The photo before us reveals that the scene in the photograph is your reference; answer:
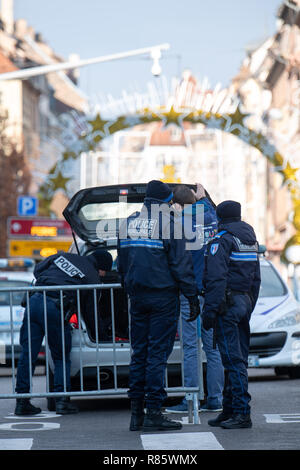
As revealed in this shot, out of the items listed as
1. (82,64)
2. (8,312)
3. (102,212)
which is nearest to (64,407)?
(102,212)

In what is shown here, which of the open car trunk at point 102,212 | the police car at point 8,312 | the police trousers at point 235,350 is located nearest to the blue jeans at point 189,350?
the police trousers at point 235,350

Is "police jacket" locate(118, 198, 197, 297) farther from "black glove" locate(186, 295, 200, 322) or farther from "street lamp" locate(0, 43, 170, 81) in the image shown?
"street lamp" locate(0, 43, 170, 81)

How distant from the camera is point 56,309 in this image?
10.8 m

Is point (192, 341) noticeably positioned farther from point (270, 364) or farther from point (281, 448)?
point (270, 364)

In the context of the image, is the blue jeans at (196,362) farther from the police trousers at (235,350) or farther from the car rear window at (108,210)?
the car rear window at (108,210)

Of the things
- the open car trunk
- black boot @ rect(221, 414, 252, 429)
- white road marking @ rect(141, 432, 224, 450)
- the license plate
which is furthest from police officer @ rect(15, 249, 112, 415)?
the license plate

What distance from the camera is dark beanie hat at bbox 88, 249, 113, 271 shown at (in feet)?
36.6

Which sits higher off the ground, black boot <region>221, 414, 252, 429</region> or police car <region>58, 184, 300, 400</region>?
police car <region>58, 184, 300, 400</region>

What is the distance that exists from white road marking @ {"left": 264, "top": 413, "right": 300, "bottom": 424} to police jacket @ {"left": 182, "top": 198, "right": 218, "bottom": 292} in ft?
4.21

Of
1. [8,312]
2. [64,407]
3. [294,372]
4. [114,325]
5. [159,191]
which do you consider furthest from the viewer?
[8,312]

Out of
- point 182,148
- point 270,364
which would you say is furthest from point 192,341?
point 182,148

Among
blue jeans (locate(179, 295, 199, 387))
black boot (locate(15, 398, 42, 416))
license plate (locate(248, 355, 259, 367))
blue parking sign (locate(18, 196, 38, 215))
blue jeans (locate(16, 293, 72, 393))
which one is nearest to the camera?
blue jeans (locate(179, 295, 199, 387))

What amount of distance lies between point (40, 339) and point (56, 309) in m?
0.37

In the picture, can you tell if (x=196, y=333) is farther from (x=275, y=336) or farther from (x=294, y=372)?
(x=294, y=372)
